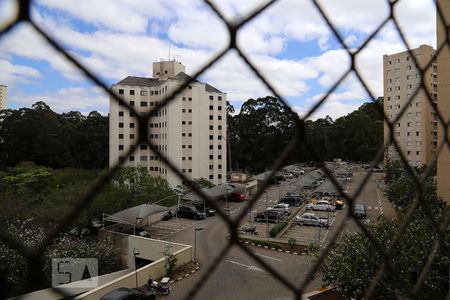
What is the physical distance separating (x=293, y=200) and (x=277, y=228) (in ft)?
9.26

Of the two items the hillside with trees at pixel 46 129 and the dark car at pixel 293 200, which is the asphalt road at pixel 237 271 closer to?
the hillside with trees at pixel 46 129

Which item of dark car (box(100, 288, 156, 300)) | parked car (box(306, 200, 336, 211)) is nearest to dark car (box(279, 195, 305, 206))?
parked car (box(306, 200, 336, 211))

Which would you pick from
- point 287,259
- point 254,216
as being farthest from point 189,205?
point 287,259

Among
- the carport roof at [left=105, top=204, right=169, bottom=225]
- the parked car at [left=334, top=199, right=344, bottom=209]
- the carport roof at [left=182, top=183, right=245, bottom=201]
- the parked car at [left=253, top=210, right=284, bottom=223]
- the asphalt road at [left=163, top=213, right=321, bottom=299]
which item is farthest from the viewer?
the parked car at [left=334, top=199, right=344, bottom=209]

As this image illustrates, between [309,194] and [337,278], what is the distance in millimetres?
6337

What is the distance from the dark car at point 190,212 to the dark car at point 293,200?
250 cm

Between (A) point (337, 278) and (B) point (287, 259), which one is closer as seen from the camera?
(A) point (337, 278)

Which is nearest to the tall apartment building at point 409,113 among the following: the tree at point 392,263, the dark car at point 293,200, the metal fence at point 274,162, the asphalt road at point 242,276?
the asphalt road at point 242,276

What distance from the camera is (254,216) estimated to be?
322 inches

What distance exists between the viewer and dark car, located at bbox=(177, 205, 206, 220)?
7.87 metres

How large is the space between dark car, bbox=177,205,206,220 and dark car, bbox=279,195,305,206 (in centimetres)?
250

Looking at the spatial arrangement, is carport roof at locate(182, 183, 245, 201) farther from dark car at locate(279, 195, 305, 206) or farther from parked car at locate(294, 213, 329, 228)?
dark car at locate(279, 195, 305, 206)

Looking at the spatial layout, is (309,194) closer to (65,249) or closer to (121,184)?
(121,184)

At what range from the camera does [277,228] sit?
6809 mm
